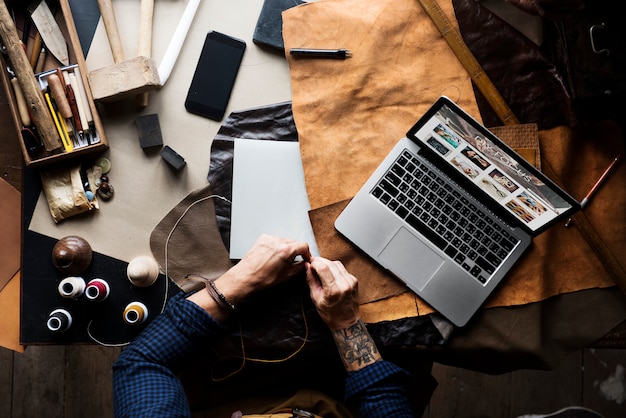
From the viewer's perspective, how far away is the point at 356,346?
102 centimetres

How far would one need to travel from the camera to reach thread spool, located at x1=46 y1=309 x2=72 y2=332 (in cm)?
102

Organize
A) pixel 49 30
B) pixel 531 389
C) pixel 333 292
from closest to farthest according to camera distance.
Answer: pixel 333 292
pixel 49 30
pixel 531 389

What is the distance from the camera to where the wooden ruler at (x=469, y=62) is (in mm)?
1065

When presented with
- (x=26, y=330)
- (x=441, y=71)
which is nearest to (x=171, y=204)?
(x=26, y=330)

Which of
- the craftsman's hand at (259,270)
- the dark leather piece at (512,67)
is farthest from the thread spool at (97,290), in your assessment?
the dark leather piece at (512,67)

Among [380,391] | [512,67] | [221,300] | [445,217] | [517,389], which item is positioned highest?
[512,67]

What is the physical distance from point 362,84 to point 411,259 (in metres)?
0.37

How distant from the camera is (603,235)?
1.05 metres

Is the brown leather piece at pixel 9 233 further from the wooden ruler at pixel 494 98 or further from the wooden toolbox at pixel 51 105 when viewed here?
the wooden ruler at pixel 494 98

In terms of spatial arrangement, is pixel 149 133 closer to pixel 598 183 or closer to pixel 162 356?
pixel 162 356

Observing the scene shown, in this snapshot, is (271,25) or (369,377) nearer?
(369,377)

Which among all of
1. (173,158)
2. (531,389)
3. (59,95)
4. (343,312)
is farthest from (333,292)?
(531,389)

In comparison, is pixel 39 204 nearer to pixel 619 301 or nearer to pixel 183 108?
pixel 183 108

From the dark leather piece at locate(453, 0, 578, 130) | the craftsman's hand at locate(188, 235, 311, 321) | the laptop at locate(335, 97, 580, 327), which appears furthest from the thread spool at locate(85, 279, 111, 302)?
the dark leather piece at locate(453, 0, 578, 130)
